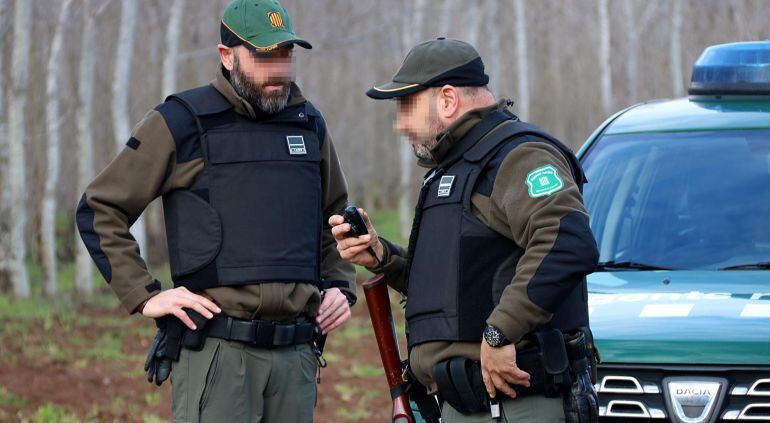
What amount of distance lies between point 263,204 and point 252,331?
0.44 metres

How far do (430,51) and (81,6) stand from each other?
14.1m

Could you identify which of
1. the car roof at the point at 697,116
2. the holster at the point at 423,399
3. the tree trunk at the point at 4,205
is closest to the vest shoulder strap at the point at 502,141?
the holster at the point at 423,399

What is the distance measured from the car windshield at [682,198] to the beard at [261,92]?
1.66m

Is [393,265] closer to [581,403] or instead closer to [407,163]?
[581,403]

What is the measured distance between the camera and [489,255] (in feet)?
11.2

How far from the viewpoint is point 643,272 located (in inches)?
188

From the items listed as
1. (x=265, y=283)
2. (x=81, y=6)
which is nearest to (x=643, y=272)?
(x=265, y=283)

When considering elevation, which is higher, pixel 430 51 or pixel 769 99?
pixel 430 51

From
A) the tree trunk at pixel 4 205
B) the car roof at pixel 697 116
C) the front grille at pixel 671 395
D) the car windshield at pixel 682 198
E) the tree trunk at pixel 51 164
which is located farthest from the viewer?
the tree trunk at pixel 51 164

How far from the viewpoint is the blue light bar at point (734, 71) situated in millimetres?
5301

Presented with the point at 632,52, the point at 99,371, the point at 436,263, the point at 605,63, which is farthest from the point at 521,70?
the point at 436,263

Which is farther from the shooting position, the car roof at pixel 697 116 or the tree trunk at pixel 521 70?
the tree trunk at pixel 521 70

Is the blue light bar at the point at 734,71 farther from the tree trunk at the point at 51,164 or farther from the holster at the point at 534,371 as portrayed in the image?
the tree trunk at the point at 51,164

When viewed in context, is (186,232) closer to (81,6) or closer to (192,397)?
(192,397)
